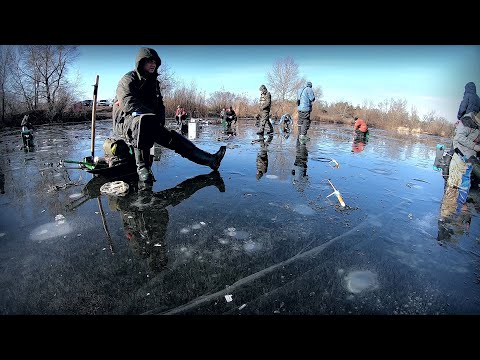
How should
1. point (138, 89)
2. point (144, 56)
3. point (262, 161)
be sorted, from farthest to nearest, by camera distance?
point (262, 161) < point (138, 89) < point (144, 56)

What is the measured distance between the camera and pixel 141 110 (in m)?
4.58

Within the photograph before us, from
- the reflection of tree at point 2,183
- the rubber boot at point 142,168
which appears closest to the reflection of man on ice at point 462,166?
the rubber boot at point 142,168

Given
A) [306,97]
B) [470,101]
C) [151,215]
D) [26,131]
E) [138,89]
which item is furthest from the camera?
[306,97]

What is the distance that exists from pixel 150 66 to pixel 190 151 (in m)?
1.76

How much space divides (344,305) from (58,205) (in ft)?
12.6

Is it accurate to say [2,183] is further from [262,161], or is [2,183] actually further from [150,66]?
[262,161]

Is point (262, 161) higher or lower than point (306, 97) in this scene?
lower

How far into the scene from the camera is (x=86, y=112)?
784 inches

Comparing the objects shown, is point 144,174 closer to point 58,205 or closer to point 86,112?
point 58,205

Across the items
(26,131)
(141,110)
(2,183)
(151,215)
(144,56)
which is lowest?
(2,183)

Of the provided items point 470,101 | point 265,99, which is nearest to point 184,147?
point 470,101

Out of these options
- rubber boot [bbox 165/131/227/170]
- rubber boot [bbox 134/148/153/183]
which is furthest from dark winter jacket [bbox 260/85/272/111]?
rubber boot [bbox 134/148/153/183]
